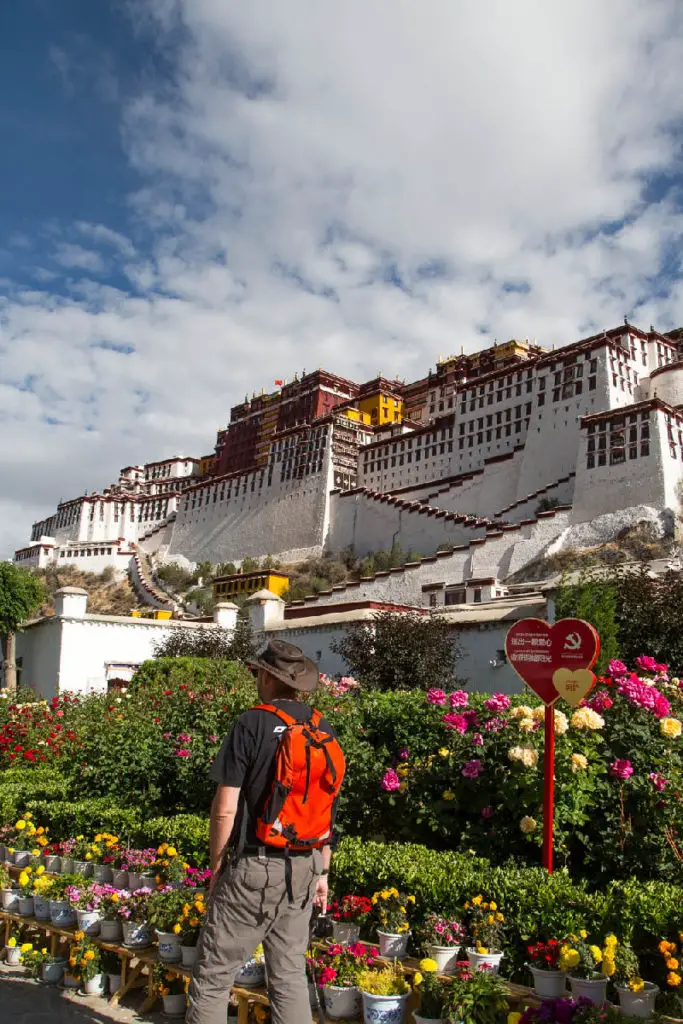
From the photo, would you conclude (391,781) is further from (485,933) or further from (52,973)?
(52,973)

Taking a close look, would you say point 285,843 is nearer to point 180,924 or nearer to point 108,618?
point 180,924

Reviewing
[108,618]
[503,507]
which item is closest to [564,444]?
[503,507]

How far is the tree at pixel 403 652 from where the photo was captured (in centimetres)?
1705

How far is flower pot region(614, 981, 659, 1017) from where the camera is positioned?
398cm

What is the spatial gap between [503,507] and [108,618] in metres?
32.8

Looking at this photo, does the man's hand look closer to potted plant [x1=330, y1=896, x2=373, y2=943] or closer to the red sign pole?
potted plant [x1=330, y1=896, x2=373, y2=943]

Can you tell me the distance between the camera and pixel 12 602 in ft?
106

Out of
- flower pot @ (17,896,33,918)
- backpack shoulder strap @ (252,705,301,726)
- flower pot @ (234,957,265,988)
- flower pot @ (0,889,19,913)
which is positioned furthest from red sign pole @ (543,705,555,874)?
flower pot @ (0,889,19,913)

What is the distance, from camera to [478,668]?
1745cm

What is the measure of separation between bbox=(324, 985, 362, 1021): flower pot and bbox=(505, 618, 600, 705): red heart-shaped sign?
198 cm

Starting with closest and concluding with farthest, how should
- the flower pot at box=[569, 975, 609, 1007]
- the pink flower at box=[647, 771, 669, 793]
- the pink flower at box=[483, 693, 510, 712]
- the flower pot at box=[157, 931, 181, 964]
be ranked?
1. the flower pot at box=[569, 975, 609, 1007]
2. the flower pot at box=[157, 931, 181, 964]
3. the pink flower at box=[647, 771, 669, 793]
4. the pink flower at box=[483, 693, 510, 712]

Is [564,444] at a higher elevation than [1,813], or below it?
higher

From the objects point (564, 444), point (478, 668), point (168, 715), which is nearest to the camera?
point (168, 715)

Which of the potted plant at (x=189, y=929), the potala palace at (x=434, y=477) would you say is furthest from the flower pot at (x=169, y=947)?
the potala palace at (x=434, y=477)
